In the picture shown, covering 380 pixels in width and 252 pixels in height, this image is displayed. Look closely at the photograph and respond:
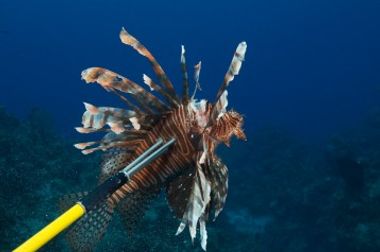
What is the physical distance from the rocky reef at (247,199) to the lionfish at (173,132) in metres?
4.12

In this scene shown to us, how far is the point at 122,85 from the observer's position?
210 centimetres

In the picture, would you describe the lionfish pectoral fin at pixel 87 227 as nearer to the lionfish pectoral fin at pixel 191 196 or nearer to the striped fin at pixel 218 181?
the lionfish pectoral fin at pixel 191 196

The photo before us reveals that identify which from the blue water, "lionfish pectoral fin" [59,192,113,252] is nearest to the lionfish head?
"lionfish pectoral fin" [59,192,113,252]

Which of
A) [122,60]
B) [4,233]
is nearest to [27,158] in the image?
[4,233]

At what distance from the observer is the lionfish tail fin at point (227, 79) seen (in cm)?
192

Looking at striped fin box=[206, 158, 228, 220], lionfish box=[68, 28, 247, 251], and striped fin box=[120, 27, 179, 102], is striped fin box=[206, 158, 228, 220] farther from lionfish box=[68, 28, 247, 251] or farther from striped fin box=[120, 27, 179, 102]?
striped fin box=[120, 27, 179, 102]

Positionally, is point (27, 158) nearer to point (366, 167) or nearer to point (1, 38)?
point (366, 167)

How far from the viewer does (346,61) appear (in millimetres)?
97625

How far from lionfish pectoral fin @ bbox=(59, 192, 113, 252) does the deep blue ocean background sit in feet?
13.6

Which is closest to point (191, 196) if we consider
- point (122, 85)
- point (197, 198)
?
point (197, 198)

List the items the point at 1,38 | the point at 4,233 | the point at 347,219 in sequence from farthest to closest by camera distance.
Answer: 1. the point at 1,38
2. the point at 347,219
3. the point at 4,233

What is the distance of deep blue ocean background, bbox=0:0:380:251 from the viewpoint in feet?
29.2

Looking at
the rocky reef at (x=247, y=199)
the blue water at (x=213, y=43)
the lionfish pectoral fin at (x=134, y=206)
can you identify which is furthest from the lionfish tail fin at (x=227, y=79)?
the blue water at (x=213, y=43)

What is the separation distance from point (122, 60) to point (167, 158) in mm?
108206
